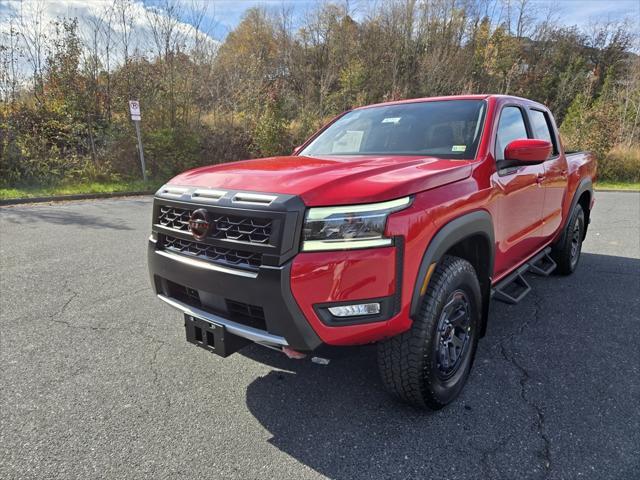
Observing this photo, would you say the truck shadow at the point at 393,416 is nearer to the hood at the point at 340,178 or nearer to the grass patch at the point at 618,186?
the hood at the point at 340,178

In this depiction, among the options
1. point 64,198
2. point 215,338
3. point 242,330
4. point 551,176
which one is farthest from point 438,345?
point 64,198

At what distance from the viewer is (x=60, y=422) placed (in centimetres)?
223

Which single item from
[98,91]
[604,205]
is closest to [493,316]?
[604,205]

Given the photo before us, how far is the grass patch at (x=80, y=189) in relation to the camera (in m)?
10.5

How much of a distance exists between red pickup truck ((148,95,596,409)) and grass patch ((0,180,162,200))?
407 inches

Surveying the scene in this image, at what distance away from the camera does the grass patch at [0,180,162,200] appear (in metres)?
10.5

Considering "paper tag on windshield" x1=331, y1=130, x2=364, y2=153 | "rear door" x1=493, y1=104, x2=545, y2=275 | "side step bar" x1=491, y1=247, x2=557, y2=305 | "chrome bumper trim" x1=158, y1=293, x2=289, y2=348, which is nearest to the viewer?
"chrome bumper trim" x1=158, y1=293, x2=289, y2=348

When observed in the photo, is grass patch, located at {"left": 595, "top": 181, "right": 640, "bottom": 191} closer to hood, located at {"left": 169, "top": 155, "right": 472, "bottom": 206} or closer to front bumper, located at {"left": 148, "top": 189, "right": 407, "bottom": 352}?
hood, located at {"left": 169, "top": 155, "right": 472, "bottom": 206}

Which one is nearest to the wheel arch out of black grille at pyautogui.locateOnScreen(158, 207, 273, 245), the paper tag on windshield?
black grille at pyautogui.locateOnScreen(158, 207, 273, 245)

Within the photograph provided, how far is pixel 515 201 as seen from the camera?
114 inches

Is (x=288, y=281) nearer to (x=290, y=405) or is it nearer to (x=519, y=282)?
(x=290, y=405)

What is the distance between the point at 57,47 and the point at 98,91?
1646 millimetres

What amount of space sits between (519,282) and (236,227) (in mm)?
3016

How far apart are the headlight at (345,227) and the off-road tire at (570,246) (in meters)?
3.48
